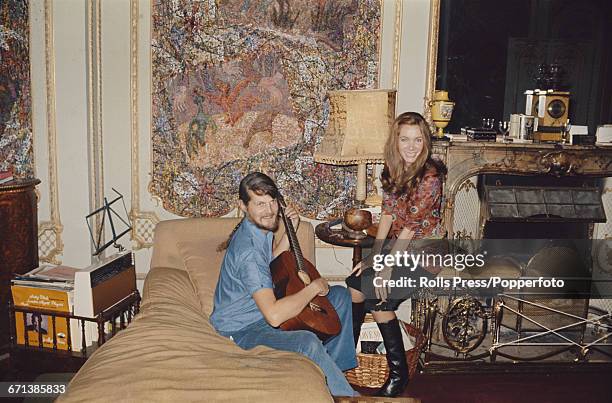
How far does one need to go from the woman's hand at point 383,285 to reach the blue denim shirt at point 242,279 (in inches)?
28.8

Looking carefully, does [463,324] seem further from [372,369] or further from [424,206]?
[424,206]

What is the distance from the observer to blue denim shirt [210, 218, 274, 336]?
8.84 ft

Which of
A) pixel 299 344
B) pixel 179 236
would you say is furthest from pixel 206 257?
pixel 299 344

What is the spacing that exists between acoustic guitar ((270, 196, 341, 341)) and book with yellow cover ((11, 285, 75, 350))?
137 cm

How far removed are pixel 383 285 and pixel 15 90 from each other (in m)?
2.76

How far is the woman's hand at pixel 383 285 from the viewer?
334 cm

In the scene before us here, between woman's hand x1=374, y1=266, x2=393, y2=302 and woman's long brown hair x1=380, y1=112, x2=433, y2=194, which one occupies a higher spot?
woman's long brown hair x1=380, y1=112, x2=433, y2=194

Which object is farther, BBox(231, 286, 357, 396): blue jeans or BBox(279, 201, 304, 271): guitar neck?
BBox(279, 201, 304, 271): guitar neck

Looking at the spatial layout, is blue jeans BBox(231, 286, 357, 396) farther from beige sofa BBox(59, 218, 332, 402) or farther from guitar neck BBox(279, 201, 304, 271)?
guitar neck BBox(279, 201, 304, 271)

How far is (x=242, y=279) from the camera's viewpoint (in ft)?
8.91

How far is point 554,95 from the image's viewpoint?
421cm

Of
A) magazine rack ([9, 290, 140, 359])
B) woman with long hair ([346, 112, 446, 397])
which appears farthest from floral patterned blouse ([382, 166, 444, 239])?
magazine rack ([9, 290, 140, 359])

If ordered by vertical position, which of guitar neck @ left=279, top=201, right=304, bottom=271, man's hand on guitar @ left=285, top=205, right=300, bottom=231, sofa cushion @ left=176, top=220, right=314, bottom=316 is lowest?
sofa cushion @ left=176, top=220, right=314, bottom=316

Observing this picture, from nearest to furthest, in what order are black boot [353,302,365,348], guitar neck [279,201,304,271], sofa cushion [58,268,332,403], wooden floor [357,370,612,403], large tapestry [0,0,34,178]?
sofa cushion [58,268,332,403] → guitar neck [279,201,304,271] → black boot [353,302,365,348] → wooden floor [357,370,612,403] → large tapestry [0,0,34,178]
